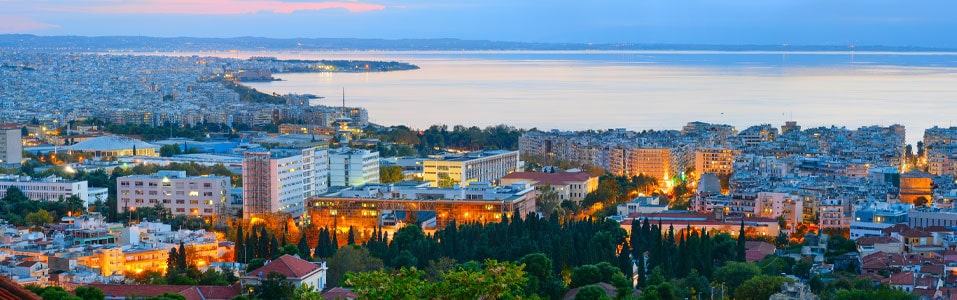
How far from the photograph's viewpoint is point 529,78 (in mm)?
70812

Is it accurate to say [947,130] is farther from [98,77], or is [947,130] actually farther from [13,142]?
[98,77]

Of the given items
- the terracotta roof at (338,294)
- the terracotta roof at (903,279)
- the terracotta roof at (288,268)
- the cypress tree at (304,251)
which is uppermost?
the terracotta roof at (288,268)

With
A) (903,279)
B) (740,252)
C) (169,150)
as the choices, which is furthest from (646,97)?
(903,279)

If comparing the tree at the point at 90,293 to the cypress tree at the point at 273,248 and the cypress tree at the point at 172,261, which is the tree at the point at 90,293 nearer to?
the cypress tree at the point at 172,261

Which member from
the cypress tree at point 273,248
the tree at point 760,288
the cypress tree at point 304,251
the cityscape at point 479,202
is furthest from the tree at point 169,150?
the tree at point 760,288

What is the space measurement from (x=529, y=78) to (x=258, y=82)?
15.3 m

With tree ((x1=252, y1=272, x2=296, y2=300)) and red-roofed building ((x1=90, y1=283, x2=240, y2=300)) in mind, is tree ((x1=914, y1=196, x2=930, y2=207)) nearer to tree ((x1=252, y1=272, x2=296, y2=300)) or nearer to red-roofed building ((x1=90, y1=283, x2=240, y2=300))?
tree ((x1=252, y1=272, x2=296, y2=300))

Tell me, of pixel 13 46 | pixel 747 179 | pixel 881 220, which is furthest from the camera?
pixel 13 46

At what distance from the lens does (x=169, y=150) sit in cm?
3069

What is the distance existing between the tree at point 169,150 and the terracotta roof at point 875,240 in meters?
16.7

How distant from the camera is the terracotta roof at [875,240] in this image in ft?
55.6

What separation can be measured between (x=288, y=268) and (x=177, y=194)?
9.53 meters

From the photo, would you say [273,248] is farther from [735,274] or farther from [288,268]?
[735,274]

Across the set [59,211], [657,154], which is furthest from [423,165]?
[59,211]
